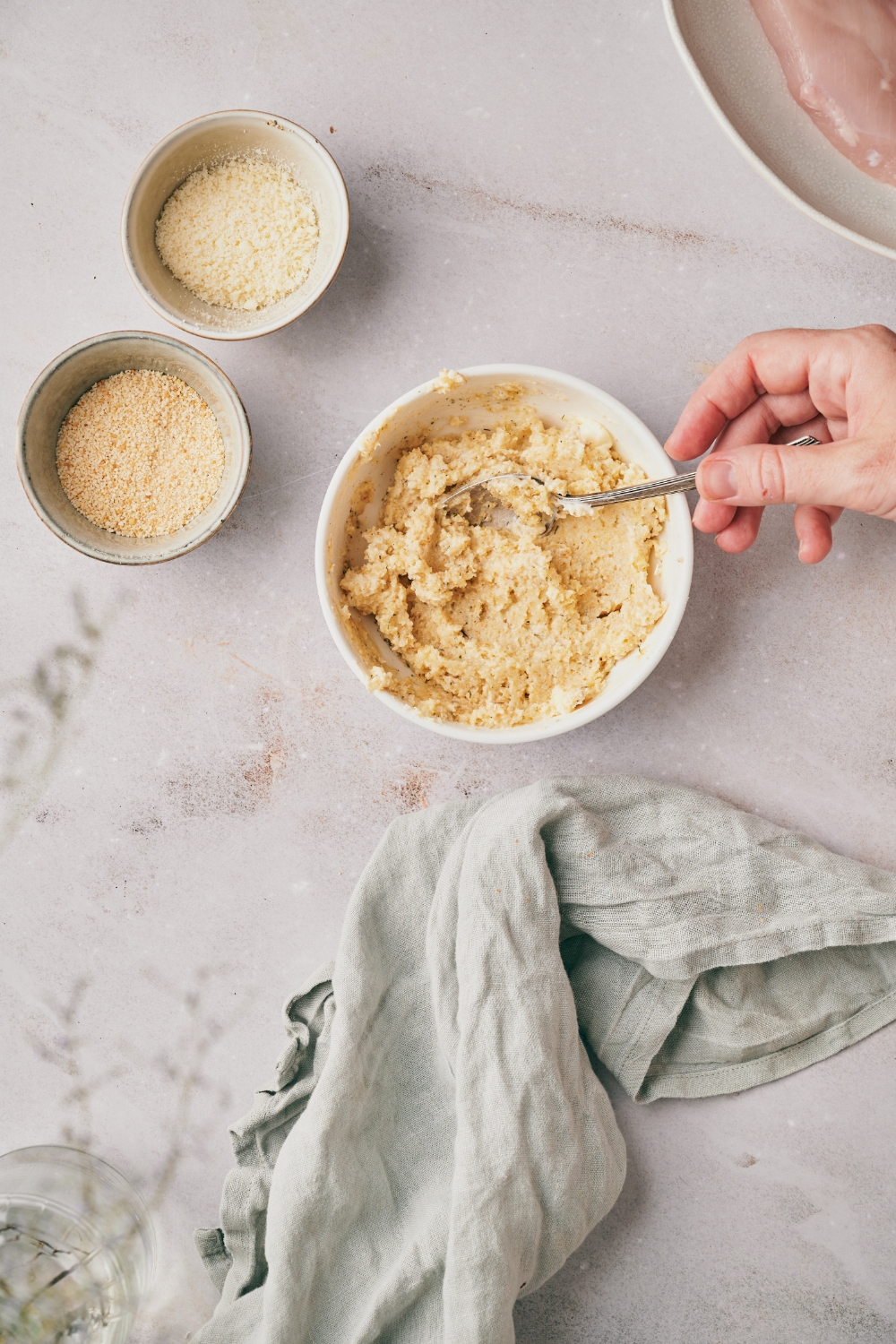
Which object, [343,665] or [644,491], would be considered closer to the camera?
[644,491]

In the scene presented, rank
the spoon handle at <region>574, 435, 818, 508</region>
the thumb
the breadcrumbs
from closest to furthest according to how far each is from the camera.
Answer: the thumb, the spoon handle at <region>574, 435, 818, 508</region>, the breadcrumbs

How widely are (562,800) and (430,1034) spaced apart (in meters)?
0.45

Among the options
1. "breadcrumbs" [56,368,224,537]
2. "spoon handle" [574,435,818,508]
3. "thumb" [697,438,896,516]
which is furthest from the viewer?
"breadcrumbs" [56,368,224,537]

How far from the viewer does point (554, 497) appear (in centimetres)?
145

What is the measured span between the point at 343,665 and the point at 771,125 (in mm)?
1036

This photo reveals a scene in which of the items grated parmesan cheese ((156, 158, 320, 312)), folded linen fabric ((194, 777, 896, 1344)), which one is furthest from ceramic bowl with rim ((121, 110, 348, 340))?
folded linen fabric ((194, 777, 896, 1344))

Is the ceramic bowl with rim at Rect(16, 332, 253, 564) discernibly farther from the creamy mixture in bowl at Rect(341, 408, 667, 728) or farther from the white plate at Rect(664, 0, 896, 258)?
the white plate at Rect(664, 0, 896, 258)

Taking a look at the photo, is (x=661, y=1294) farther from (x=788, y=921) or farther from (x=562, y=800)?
(x=562, y=800)

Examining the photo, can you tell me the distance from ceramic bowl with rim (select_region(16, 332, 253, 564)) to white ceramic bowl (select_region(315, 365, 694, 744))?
0.18 meters

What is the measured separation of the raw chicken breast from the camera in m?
1.24

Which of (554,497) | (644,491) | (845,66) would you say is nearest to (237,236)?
(554,497)

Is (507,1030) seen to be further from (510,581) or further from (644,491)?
(644,491)

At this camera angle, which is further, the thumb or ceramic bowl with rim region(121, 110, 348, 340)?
ceramic bowl with rim region(121, 110, 348, 340)

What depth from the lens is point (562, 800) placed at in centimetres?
144
